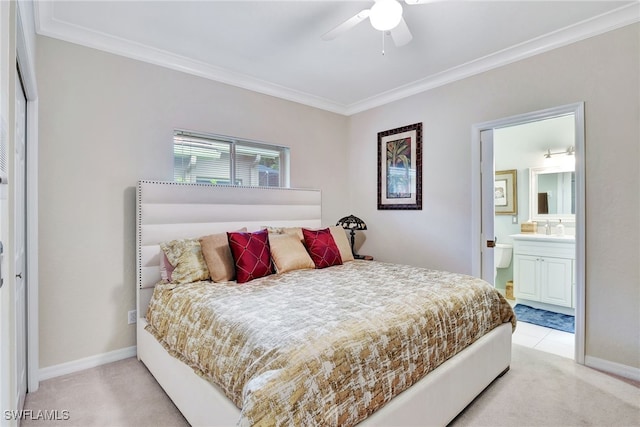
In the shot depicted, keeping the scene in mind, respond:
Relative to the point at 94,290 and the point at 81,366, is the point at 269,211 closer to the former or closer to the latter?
the point at 94,290

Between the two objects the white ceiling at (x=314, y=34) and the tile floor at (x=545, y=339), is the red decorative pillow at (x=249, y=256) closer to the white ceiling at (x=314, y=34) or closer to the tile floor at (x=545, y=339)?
the white ceiling at (x=314, y=34)

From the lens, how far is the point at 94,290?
2584 millimetres

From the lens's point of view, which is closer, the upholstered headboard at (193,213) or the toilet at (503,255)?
the upholstered headboard at (193,213)

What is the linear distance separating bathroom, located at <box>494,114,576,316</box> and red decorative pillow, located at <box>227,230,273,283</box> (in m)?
3.47

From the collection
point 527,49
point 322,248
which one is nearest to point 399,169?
point 322,248

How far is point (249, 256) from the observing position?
256cm

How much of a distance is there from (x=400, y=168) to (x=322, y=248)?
1548mm

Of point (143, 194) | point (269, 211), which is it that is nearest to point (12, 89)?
point (143, 194)

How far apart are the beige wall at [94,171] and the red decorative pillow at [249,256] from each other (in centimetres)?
97

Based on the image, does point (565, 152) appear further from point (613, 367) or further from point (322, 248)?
point (322, 248)

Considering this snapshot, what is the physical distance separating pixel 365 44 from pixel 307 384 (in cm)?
268

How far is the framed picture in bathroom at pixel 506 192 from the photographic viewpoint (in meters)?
4.59

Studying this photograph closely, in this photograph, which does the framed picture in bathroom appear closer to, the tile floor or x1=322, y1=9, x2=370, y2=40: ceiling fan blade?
the tile floor

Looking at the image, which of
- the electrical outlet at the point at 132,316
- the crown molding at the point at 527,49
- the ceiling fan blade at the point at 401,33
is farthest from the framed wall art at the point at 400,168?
the electrical outlet at the point at 132,316
